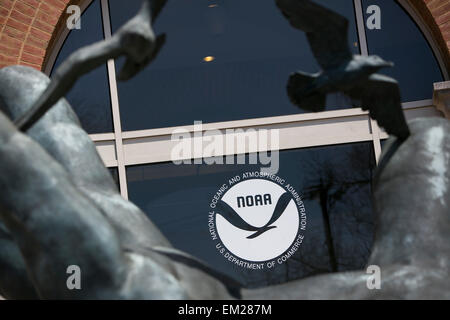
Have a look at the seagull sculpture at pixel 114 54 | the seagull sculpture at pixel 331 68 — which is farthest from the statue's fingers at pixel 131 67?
the seagull sculpture at pixel 331 68

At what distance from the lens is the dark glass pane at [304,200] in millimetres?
7422

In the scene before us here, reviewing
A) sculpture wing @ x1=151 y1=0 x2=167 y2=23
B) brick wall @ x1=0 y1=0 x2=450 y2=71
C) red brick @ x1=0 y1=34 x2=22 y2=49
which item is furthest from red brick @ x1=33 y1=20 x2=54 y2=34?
sculpture wing @ x1=151 y1=0 x2=167 y2=23

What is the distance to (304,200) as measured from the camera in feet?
25.0

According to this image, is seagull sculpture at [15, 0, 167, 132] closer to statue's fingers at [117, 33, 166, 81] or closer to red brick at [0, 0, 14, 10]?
statue's fingers at [117, 33, 166, 81]

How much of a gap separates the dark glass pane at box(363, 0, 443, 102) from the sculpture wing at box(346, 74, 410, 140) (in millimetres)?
5458

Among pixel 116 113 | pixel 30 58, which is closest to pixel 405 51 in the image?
pixel 116 113

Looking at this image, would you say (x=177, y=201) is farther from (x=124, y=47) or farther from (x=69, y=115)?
(x=124, y=47)

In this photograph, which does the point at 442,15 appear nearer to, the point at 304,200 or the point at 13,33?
the point at 304,200

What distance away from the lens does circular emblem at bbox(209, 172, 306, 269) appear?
7.44 metres

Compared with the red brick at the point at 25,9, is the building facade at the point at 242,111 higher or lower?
lower

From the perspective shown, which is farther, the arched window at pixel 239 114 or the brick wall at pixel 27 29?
the arched window at pixel 239 114

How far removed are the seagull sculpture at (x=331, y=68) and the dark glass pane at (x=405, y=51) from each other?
5.55 meters

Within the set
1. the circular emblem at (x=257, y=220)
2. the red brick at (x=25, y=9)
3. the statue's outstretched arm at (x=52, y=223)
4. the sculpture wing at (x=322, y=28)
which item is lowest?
the circular emblem at (x=257, y=220)

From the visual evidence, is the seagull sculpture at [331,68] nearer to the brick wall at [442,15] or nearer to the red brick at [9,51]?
the red brick at [9,51]
